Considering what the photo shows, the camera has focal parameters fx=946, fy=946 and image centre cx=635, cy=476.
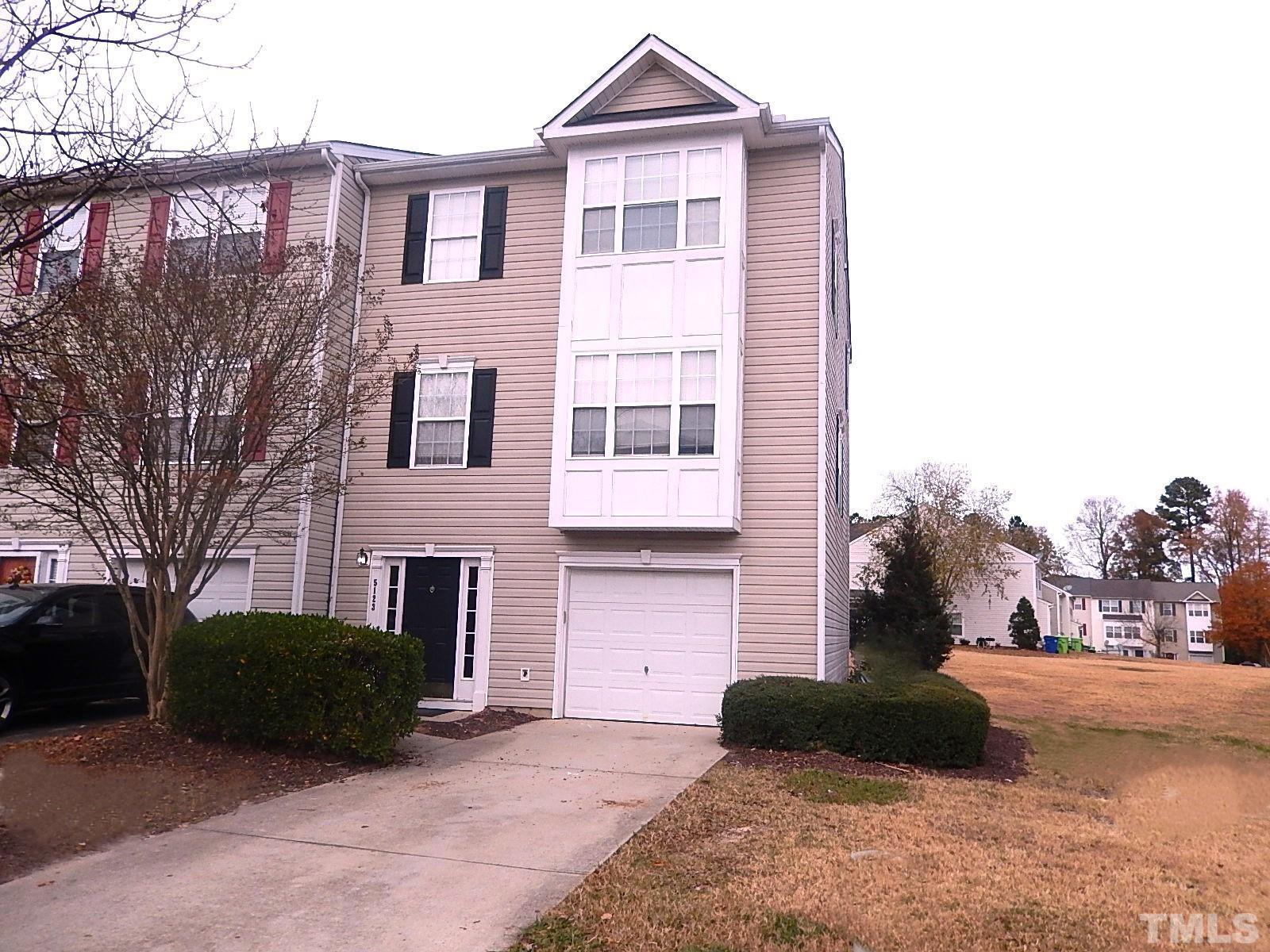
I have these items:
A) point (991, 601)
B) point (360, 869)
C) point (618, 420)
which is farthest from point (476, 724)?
point (991, 601)

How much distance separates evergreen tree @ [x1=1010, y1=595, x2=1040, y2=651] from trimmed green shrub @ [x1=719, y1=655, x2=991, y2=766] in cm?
4284

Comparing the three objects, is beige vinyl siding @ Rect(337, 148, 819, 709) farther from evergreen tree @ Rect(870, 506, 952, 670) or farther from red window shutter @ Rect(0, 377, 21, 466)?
evergreen tree @ Rect(870, 506, 952, 670)

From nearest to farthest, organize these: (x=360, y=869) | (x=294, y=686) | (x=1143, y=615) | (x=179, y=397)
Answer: (x=360, y=869) → (x=294, y=686) → (x=179, y=397) → (x=1143, y=615)

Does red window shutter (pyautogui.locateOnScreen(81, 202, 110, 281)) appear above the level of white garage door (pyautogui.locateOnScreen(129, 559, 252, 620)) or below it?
above

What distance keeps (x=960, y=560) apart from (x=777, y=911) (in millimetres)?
43762

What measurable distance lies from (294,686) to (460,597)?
4787 mm

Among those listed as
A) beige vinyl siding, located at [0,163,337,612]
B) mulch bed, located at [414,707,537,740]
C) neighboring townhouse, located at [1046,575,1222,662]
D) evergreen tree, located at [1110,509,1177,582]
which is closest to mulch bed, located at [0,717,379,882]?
mulch bed, located at [414,707,537,740]

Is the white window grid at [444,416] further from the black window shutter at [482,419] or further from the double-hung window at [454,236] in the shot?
the double-hung window at [454,236]

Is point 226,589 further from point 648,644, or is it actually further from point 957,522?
point 957,522

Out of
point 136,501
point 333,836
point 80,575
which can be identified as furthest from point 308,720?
point 80,575

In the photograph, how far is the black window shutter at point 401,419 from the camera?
14086mm

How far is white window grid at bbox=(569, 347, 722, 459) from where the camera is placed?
41.1 feet

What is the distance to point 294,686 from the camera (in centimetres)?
879

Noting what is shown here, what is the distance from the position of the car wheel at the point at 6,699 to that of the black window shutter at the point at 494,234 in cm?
803
